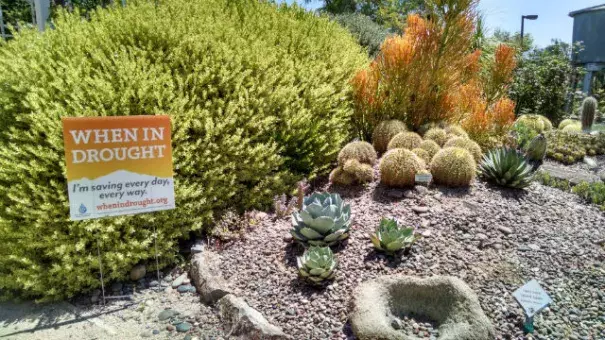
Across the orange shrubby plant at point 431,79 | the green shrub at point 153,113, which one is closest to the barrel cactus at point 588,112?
the orange shrubby plant at point 431,79

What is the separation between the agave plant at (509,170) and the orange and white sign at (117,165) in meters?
3.45

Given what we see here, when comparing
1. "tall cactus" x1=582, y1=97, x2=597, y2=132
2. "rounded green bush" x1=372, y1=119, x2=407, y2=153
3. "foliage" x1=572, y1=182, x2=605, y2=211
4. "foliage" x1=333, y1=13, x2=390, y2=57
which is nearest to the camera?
"foliage" x1=572, y1=182, x2=605, y2=211

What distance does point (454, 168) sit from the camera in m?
4.61

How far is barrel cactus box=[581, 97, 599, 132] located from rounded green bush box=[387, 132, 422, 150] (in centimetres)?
687

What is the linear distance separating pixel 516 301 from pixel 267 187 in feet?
8.74

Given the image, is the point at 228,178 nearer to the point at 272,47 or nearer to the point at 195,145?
the point at 195,145

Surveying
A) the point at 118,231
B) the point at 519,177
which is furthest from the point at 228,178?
the point at 519,177

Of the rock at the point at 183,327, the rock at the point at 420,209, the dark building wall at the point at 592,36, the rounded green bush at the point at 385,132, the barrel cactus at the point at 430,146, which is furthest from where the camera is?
the dark building wall at the point at 592,36

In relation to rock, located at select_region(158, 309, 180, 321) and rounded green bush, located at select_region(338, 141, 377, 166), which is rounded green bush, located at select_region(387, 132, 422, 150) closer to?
rounded green bush, located at select_region(338, 141, 377, 166)

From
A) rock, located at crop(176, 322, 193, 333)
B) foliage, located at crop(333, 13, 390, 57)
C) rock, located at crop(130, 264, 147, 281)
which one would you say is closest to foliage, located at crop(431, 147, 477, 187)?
rock, located at crop(176, 322, 193, 333)

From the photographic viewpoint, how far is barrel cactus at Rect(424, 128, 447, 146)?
18.6ft

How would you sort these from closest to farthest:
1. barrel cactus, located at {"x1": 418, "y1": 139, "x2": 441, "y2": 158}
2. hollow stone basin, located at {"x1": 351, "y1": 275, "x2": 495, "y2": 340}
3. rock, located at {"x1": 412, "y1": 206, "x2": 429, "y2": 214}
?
hollow stone basin, located at {"x1": 351, "y1": 275, "x2": 495, "y2": 340} < rock, located at {"x1": 412, "y1": 206, "x2": 429, "y2": 214} < barrel cactus, located at {"x1": 418, "y1": 139, "x2": 441, "y2": 158}

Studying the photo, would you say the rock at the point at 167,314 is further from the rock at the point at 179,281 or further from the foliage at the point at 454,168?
the foliage at the point at 454,168

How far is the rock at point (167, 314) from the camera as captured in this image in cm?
335
